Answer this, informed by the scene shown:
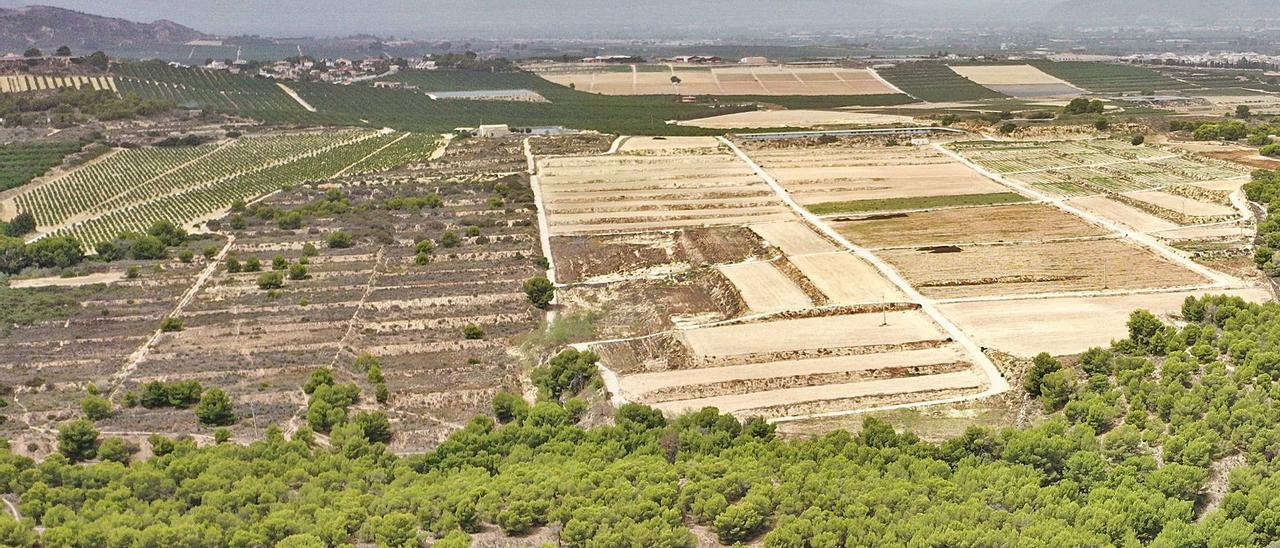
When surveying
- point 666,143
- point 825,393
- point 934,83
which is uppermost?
point 934,83

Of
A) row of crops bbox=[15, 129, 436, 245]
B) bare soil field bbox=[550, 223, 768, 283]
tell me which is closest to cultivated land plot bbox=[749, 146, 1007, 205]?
bare soil field bbox=[550, 223, 768, 283]

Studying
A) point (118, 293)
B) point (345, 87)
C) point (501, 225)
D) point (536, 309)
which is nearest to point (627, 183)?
point (501, 225)

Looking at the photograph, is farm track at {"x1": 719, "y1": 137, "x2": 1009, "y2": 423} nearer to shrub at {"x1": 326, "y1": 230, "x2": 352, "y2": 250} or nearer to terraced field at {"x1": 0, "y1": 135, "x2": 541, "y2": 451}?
terraced field at {"x1": 0, "y1": 135, "x2": 541, "y2": 451}

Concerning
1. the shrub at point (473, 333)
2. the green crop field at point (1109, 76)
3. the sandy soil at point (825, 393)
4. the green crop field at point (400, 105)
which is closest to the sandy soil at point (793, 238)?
the sandy soil at point (825, 393)

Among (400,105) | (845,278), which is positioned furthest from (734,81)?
(845,278)

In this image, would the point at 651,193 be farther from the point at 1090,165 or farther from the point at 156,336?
the point at 156,336

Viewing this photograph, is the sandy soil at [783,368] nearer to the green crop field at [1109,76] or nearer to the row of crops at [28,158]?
the row of crops at [28,158]
